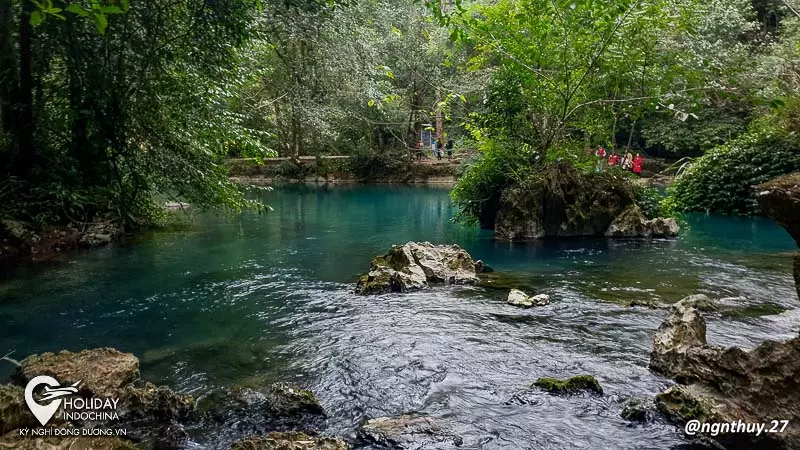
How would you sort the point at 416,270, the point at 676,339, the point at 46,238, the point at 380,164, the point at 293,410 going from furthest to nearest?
1. the point at 380,164
2. the point at 46,238
3. the point at 416,270
4. the point at 676,339
5. the point at 293,410

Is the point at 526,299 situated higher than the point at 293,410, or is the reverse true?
the point at 526,299

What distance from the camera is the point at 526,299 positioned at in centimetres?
971

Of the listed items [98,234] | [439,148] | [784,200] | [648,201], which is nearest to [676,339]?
[784,200]

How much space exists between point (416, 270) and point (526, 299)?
105 inches

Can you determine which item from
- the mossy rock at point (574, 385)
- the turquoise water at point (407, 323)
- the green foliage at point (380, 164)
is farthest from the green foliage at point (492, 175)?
the green foliage at point (380, 164)

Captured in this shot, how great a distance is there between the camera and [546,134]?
17656mm

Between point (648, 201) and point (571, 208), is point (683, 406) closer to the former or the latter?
point (571, 208)

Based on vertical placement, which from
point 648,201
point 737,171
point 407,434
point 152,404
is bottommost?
point 407,434

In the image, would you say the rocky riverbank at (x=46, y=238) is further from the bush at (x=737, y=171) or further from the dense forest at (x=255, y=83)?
the bush at (x=737, y=171)

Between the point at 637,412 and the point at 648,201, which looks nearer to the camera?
the point at 637,412

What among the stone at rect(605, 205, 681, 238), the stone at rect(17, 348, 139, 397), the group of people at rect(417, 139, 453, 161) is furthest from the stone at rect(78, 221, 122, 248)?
the group of people at rect(417, 139, 453, 161)

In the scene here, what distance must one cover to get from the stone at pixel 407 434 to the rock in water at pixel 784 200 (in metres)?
3.09

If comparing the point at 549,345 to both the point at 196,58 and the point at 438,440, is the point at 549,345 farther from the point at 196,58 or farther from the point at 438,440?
the point at 196,58

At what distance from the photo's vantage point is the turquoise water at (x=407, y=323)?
5.74 meters
